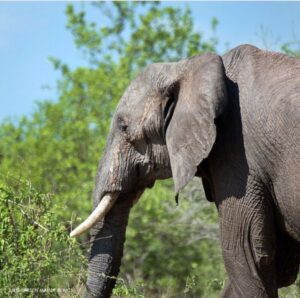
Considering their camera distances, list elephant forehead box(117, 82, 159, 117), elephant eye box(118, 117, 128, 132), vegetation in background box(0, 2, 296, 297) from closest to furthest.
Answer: elephant forehead box(117, 82, 159, 117)
elephant eye box(118, 117, 128, 132)
vegetation in background box(0, 2, 296, 297)

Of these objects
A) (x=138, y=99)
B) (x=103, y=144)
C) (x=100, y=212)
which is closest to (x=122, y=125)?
(x=138, y=99)

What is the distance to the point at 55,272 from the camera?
266 inches

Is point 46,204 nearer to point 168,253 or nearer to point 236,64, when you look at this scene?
point 236,64

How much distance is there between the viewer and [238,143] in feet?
20.1

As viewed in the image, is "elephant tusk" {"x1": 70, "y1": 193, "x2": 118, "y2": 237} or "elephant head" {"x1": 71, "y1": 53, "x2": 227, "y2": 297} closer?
"elephant head" {"x1": 71, "y1": 53, "x2": 227, "y2": 297}

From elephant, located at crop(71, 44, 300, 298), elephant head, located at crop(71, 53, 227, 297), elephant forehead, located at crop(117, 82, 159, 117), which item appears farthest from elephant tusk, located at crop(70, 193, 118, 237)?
elephant forehead, located at crop(117, 82, 159, 117)

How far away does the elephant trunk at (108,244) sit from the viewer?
692cm

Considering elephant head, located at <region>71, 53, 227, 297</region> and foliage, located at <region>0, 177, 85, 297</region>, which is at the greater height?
elephant head, located at <region>71, 53, 227, 297</region>

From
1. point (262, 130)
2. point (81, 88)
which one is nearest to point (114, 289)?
point (262, 130)

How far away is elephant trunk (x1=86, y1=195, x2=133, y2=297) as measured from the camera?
692cm

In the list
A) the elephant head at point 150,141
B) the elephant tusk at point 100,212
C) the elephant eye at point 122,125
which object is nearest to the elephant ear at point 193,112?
the elephant head at point 150,141

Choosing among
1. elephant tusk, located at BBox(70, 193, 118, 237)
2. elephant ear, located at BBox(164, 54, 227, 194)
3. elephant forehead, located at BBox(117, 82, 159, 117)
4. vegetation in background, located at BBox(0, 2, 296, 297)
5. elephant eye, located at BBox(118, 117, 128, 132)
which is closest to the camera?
elephant ear, located at BBox(164, 54, 227, 194)

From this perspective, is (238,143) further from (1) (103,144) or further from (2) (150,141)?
(1) (103,144)

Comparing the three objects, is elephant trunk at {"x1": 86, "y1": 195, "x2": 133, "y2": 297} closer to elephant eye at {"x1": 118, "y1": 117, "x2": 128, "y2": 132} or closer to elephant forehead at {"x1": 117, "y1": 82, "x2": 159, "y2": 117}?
elephant eye at {"x1": 118, "y1": 117, "x2": 128, "y2": 132}
